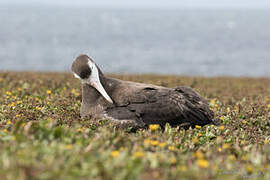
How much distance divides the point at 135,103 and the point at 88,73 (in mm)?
1198

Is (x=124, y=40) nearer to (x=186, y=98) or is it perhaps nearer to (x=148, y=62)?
(x=148, y=62)

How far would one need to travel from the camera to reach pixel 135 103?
25.5 feet

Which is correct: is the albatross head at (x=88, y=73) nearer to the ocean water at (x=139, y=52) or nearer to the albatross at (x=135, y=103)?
the albatross at (x=135, y=103)

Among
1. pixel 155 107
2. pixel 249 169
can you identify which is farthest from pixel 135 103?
pixel 249 169

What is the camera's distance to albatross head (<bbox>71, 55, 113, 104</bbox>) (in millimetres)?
7934

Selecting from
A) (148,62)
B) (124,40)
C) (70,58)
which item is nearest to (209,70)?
(148,62)

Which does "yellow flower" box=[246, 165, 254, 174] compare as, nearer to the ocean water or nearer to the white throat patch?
the white throat patch

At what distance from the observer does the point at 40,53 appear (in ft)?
246

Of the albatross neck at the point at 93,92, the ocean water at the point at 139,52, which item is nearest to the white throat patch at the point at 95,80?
the albatross neck at the point at 93,92

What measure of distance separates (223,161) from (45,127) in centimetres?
246

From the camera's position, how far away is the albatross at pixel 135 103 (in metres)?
7.61

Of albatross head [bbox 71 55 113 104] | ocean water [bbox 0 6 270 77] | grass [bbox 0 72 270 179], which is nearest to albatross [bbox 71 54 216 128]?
albatross head [bbox 71 55 113 104]

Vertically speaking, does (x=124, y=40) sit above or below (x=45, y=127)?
above

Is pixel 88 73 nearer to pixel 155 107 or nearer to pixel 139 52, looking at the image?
pixel 155 107
